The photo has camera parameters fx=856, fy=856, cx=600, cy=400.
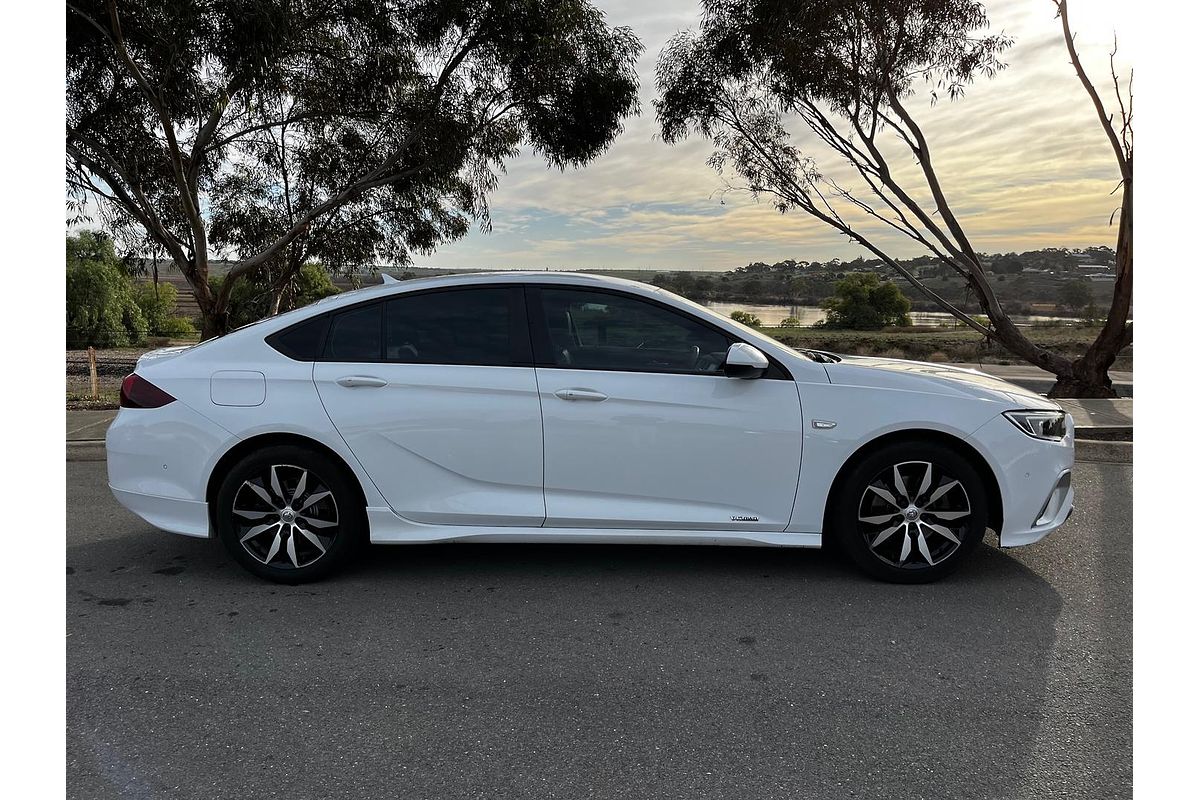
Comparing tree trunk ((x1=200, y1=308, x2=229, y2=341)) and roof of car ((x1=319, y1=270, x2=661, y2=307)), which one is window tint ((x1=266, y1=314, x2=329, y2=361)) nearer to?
roof of car ((x1=319, y1=270, x2=661, y2=307))

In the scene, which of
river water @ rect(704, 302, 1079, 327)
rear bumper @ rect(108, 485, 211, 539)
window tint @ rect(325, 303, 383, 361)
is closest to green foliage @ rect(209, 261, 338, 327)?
river water @ rect(704, 302, 1079, 327)

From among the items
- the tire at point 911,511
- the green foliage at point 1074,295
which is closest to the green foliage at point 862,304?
the green foliage at point 1074,295

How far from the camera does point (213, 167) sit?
15086 millimetres

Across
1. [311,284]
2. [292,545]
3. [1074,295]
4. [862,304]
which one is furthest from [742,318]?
[311,284]

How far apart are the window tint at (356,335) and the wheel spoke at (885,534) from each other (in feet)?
9.16

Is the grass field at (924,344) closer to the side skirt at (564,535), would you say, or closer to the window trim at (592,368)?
the window trim at (592,368)

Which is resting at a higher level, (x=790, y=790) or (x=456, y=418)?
(x=456, y=418)

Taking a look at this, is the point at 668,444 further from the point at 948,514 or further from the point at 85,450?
the point at 85,450

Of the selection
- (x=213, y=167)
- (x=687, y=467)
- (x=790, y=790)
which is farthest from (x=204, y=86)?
(x=790, y=790)

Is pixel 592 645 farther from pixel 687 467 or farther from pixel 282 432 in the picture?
pixel 282 432

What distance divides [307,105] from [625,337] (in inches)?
458

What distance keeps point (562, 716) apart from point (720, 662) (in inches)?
30.7

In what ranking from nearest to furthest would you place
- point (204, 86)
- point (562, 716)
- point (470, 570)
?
point (562, 716) < point (470, 570) < point (204, 86)

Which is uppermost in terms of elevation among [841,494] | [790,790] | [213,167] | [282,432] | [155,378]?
[213,167]
